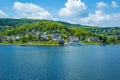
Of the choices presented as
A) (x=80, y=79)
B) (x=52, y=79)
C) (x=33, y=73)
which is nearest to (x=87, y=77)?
(x=80, y=79)

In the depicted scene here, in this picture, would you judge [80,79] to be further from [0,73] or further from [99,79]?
[0,73]

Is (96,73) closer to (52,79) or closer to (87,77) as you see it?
(87,77)

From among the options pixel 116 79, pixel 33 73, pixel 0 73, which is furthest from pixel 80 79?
pixel 0 73

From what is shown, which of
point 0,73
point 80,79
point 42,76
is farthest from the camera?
point 0,73

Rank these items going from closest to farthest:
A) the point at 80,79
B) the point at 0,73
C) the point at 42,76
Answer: the point at 80,79, the point at 42,76, the point at 0,73

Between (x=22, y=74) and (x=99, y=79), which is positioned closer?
(x=99, y=79)

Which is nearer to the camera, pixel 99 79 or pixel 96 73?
pixel 99 79

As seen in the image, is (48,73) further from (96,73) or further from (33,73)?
(96,73)
